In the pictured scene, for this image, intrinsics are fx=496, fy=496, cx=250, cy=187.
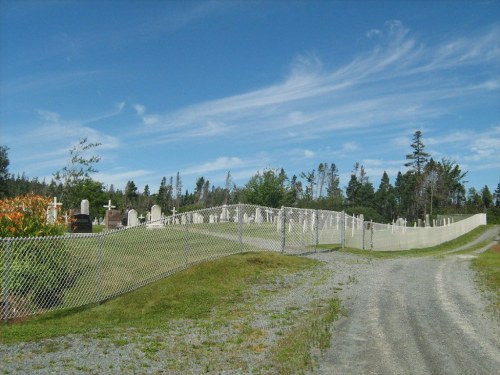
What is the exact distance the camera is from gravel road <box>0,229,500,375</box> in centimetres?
664

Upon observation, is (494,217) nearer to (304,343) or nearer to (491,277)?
(491,277)

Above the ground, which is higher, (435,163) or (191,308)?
(435,163)

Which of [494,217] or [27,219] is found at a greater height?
[494,217]

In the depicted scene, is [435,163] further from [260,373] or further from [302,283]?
[260,373]

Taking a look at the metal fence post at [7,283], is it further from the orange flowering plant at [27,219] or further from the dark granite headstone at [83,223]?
the dark granite headstone at [83,223]

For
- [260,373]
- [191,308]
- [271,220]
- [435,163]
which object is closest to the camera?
[260,373]

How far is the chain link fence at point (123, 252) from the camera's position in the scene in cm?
1090

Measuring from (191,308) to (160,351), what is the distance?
328 centimetres

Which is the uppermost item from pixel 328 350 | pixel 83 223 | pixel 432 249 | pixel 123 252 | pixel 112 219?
pixel 112 219

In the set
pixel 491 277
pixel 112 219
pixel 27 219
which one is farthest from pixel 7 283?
pixel 112 219

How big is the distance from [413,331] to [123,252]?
7.17m

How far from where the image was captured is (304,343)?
7707 millimetres

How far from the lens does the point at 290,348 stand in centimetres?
751

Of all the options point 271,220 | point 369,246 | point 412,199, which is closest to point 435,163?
point 412,199
